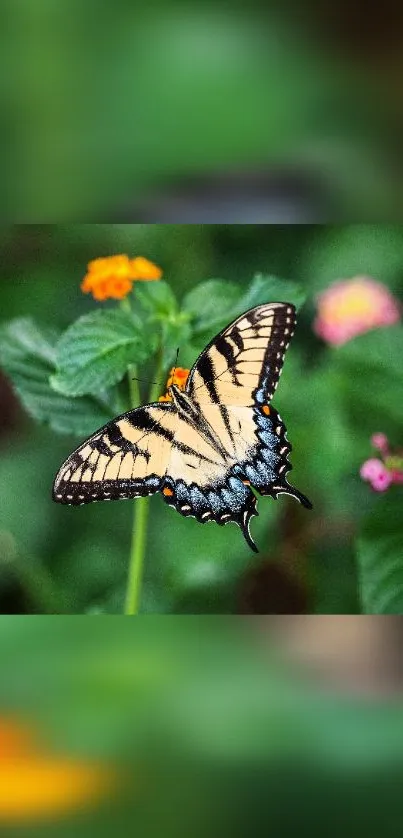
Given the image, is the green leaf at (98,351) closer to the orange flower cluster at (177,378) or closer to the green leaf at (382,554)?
the orange flower cluster at (177,378)

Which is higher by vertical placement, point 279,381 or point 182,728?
point 279,381

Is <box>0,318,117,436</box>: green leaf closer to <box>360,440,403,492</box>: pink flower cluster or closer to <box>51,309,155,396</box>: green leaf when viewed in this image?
<box>51,309,155,396</box>: green leaf

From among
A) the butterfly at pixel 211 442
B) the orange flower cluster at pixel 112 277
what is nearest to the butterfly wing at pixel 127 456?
the butterfly at pixel 211 442

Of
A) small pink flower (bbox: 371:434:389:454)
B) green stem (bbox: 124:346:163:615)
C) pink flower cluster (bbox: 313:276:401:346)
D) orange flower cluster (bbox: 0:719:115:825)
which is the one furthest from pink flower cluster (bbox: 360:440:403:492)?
orange flower cluster (bbox: 0:719:115:825)

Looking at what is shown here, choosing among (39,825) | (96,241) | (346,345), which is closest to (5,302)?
(96,241)

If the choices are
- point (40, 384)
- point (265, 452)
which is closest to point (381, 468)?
point (265, 452)

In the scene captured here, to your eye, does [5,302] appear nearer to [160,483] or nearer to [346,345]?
[160,483]

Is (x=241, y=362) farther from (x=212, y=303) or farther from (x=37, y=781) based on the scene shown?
(x=37, y=781)
